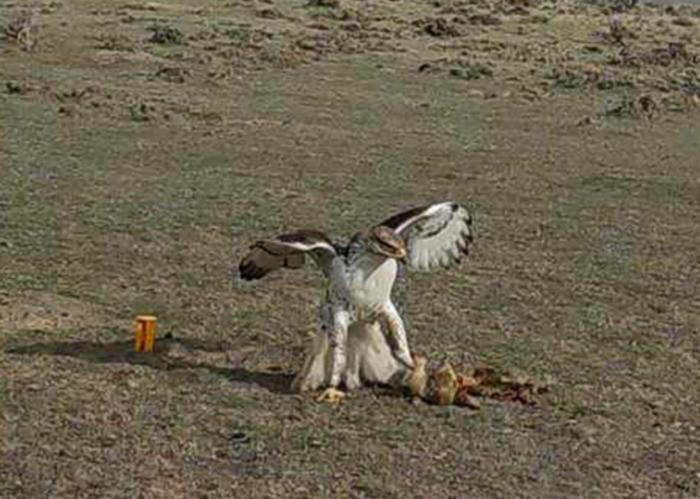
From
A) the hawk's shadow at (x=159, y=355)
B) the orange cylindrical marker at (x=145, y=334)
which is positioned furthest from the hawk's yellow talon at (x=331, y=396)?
the orange cylindrical marker at (x=145, y=334)

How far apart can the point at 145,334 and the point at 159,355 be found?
0.14 m

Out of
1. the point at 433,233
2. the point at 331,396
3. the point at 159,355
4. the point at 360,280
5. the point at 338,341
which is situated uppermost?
the point at 433,233

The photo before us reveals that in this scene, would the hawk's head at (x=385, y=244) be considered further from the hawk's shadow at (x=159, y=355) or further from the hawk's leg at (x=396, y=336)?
the hawk's shadow at (x=159, y=355)

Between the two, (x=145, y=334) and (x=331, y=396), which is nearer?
(x=331, y=396)

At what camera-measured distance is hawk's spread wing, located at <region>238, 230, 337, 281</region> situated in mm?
7730

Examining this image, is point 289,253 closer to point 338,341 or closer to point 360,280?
point 360,280

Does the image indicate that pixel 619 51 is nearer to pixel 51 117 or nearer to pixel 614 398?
pixel 51 117

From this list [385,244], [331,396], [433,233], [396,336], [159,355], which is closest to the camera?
[385,244]

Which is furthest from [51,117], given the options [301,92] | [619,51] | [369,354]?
[619,51]

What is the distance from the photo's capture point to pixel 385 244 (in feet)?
24.9

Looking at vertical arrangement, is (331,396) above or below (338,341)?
below

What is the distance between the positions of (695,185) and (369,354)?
963cm

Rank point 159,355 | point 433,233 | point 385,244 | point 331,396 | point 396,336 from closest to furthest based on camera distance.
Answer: point 385,244
point 331,396
point 396,336
point 433,233
point 159,355

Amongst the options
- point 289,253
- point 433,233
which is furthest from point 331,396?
point 433,233
